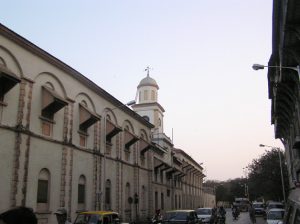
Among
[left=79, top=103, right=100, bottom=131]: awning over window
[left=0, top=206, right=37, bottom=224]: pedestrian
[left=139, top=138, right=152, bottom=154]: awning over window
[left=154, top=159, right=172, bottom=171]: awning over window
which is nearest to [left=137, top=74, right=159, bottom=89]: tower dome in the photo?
[left=154, top=159, right=172, bottom=171]: awning over window

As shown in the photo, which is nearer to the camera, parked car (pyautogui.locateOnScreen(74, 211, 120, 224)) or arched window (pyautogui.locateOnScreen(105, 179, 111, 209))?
parked car (pyautogui.locateOnScreen(74, 211, 120, 224))

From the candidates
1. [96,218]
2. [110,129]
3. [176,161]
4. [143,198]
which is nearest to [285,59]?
[96,218]

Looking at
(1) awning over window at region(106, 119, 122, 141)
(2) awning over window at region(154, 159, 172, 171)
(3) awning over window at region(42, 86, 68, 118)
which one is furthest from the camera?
(2) awning over window at region(154, 159, 172, 171)

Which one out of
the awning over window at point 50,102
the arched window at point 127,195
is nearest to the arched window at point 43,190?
the awning over window at point 50,102

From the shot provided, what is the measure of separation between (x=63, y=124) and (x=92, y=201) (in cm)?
662

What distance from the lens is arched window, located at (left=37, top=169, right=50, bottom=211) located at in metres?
22.5

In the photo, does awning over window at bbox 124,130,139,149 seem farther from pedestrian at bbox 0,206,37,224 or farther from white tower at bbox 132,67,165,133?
pedestrian at bbox 0,206,37,224

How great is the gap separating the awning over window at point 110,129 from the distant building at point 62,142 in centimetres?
2

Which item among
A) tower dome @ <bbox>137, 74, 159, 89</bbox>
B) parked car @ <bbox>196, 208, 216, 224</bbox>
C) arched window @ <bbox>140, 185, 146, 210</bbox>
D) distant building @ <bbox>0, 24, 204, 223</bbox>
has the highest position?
tower dome @ <bbox>137, 74, 159, 89</bbox>

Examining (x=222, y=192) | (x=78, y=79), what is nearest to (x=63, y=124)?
(x=78, y=79)

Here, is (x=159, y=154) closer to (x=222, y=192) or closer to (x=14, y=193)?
(x=14, y=193)

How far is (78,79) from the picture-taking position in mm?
28031

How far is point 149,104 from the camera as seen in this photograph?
189 feet

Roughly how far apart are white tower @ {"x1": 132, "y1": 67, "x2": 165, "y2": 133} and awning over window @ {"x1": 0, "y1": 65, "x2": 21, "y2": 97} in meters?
37.8
